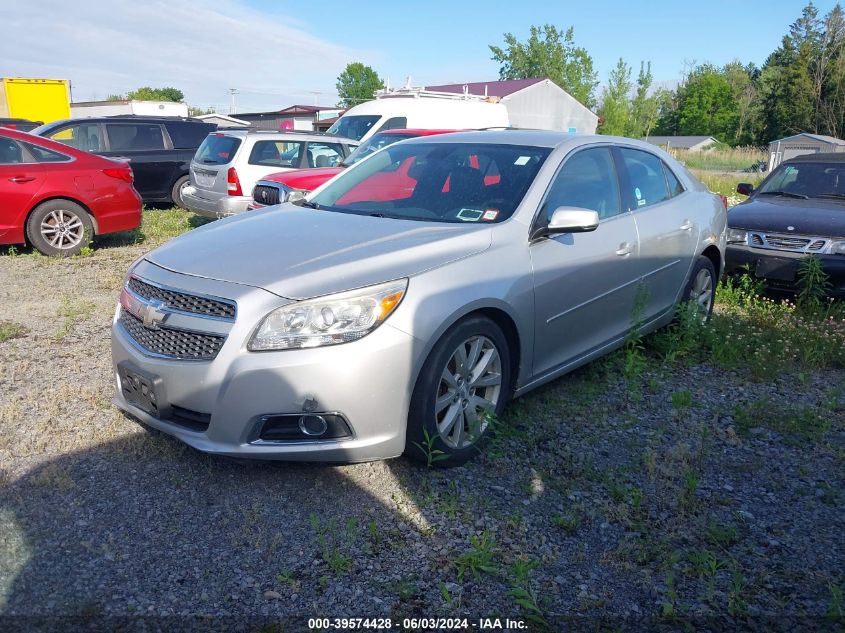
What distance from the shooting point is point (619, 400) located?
15.2 ft

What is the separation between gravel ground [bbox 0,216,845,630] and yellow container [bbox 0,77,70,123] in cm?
3000

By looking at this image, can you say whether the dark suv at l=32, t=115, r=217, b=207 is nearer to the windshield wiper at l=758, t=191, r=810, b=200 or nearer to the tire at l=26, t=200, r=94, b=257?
the tire at l=26, t=200, r=94, b=257

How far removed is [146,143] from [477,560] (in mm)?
11785

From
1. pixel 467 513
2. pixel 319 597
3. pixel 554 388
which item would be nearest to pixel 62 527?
pixel 319 597

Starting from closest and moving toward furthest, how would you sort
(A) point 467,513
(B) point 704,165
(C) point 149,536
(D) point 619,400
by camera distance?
(C) point 149,536, (A) point 467,513, (D) point 619,400, (B) point 704,165

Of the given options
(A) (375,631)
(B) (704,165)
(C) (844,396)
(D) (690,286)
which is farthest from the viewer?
(B) (704,165)

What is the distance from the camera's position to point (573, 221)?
153 inches

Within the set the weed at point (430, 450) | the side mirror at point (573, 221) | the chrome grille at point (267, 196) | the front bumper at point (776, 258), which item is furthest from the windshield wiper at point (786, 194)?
the weed at point (430, 450)

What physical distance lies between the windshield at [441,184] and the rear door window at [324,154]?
22.2 ft

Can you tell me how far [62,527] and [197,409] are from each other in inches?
28.8

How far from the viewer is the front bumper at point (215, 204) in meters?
10.0

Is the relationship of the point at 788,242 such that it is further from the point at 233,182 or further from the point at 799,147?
the point at 799,147

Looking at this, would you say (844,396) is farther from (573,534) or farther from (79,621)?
(79,621)

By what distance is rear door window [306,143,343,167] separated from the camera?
37.8ft
